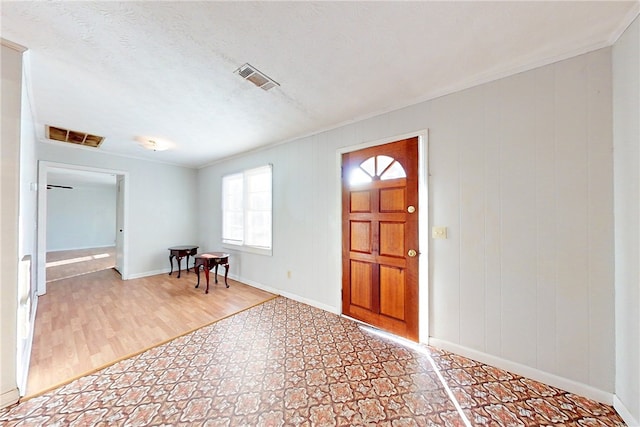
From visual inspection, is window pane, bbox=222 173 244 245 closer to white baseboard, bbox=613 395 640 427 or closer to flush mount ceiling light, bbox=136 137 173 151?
flush mount ceiling light, bbox=136 137 173 151

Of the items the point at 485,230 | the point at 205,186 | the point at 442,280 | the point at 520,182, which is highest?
the point at 205,186

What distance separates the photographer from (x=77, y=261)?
6.06 metres

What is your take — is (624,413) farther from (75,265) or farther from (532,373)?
(75,265)

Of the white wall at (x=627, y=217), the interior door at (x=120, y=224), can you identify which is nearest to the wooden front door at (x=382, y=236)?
the white wall at (x=627, y=217)

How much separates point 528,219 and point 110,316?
182 inches

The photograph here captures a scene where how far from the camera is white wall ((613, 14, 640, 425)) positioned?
1.35 meters

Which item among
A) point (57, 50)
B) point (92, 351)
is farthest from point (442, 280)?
point (57, 50)

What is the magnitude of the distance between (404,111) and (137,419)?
10.9 feet

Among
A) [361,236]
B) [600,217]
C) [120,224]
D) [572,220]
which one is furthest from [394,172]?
[120,224]

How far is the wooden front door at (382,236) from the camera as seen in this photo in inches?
92.6

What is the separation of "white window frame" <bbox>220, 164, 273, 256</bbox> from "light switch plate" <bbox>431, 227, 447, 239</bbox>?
98.8 inches

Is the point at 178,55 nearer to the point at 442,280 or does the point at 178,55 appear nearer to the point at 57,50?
the point at 57,50

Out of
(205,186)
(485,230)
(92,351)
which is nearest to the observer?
(485,230)

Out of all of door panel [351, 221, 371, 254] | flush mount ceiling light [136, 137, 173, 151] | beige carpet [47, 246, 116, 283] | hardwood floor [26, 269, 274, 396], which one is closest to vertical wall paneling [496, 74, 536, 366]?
door panel [351, 221, 371, 254]
